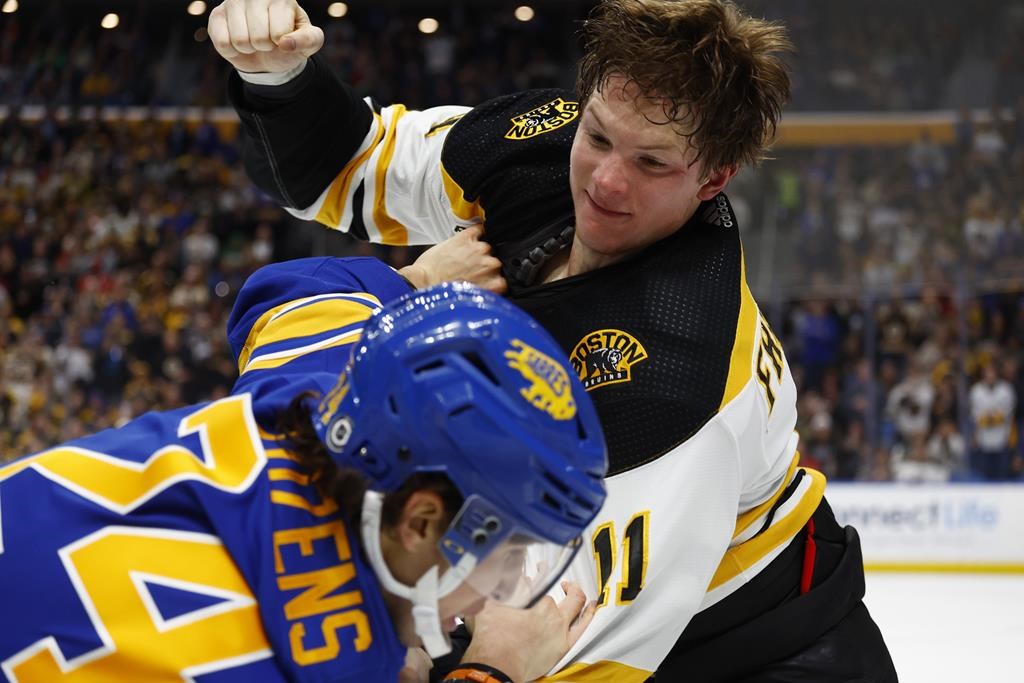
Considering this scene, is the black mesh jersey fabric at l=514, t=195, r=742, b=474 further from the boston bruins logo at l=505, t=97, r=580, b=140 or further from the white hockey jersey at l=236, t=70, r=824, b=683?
the boston bruins logo at l=505, t=97, r=580, b=140

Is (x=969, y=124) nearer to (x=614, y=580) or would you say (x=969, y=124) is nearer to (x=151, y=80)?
(x=151, y=80)

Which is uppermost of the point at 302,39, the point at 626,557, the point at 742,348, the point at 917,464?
the point at 302,39

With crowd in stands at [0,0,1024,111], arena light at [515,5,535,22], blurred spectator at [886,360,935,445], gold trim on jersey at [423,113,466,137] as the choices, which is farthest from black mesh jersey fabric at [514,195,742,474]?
arena light at [515,5,535,22]

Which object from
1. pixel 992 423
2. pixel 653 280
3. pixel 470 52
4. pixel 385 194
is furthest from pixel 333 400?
pixel 470 52

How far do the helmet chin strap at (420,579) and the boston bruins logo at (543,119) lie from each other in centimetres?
113

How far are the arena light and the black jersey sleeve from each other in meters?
9.40

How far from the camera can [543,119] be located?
2.20 m

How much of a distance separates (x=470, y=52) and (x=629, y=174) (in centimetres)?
1042

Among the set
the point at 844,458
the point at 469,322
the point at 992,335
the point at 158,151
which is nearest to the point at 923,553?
the point at 844,458

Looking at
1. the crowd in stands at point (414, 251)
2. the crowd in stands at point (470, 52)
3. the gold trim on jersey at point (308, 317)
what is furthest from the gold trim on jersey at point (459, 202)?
the crowd in stands at point (470, 52)

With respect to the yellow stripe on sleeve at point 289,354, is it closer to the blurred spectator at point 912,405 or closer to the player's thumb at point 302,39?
the player's thumb at point 302,39

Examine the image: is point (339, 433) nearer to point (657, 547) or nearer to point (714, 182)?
point (657, 547)

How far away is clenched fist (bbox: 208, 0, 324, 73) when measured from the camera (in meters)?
1.90

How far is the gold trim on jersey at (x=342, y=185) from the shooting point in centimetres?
238
